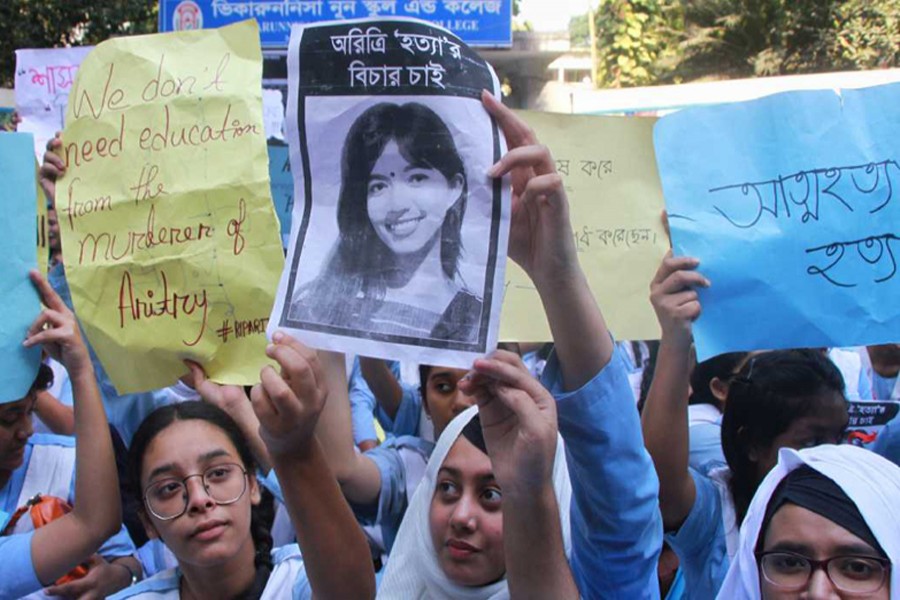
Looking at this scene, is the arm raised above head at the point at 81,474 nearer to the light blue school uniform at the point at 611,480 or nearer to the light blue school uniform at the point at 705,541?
the light blue school uniform at the point at 611,480

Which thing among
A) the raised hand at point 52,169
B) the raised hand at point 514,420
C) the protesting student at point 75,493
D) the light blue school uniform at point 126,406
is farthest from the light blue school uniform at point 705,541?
the raised hand at point 52,169

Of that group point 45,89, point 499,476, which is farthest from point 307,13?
point 499,476

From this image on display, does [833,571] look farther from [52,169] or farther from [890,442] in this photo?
[52,169]

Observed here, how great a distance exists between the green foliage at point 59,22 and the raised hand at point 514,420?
1005 centimetres

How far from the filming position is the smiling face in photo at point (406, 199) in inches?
61.3

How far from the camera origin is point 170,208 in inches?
85.7

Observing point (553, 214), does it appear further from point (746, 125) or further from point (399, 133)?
point (746, 125)

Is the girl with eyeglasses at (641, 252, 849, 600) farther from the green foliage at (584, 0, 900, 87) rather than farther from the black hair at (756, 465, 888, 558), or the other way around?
A: the green foliage at (584, 0, 900, 87)

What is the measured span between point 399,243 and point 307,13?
744 centimetres

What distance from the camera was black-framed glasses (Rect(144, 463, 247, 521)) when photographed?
2.22 meters

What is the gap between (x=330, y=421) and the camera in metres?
2.18

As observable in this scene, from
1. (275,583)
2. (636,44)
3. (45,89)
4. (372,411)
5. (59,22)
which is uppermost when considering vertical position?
(636,44)

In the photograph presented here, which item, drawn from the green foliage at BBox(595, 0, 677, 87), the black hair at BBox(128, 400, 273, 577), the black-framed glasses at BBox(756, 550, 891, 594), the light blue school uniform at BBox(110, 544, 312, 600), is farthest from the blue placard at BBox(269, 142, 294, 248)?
the green foliage at BBox(595, 0, 677, 87)

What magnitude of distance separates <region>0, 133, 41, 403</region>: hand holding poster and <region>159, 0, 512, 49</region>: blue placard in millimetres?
6103
